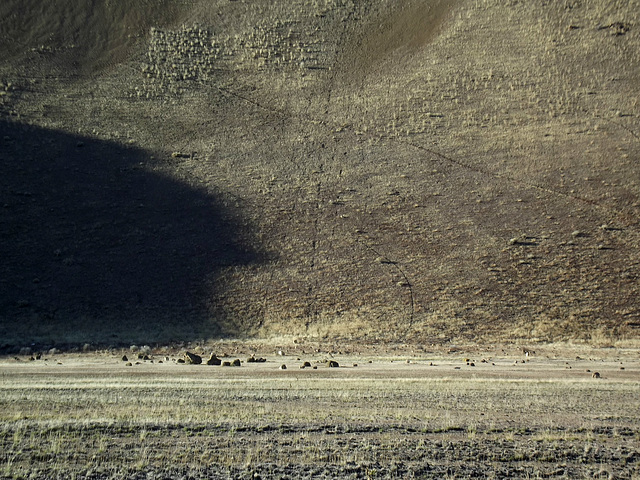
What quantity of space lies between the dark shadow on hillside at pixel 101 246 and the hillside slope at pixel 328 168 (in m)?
0.10

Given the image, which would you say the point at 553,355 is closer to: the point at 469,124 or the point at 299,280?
the point at 299,280

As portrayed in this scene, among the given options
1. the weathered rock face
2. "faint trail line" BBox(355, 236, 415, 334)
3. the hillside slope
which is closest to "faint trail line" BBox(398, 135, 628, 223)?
the hillside slope

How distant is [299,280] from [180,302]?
3.99m

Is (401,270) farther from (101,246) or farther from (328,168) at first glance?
(101,246)

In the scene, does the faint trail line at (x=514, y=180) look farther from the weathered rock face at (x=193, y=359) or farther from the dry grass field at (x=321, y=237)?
the weathered rock face at (x=193, y=359)

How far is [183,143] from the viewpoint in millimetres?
28078

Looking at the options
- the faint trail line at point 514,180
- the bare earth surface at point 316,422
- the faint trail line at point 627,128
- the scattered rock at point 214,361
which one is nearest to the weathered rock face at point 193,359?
the scattered rock at point 214,361

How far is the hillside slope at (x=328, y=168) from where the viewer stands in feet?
68.7

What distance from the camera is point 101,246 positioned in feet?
77.4

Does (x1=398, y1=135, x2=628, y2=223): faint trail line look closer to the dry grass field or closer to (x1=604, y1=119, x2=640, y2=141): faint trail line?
the dry grass field

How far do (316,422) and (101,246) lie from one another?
48.0 feet

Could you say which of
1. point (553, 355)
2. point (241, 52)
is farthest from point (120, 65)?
point (553, 355)

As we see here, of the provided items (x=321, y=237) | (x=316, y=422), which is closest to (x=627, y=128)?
(x=321, y=237)

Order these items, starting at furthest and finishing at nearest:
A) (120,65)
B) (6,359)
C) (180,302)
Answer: (120,65), (180,302), (6,359)
